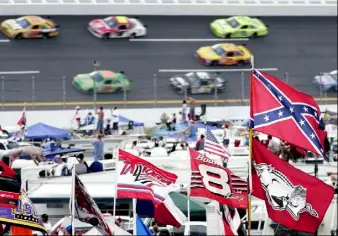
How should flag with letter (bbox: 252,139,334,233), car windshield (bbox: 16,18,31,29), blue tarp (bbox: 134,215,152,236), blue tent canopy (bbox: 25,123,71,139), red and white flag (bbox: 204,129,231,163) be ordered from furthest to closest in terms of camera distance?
1. car windshield (bbox: 16,18,31,29)
2. blue tent canopy (bbox: 25,123,71,139)
3. red and white flag (bbox: 204,129,231,163)
4. blue tarp (bbox: 134,215,152,236)
5. flag with letter (bbox: 252,139,334,233)

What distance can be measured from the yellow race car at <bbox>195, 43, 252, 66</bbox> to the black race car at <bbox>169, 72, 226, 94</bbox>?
2.05 meters

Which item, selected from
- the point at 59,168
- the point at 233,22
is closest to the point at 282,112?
the point at 59,168

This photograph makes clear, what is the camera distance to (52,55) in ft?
126

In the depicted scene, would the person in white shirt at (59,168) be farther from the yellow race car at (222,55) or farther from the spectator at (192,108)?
the yellow race car at (222,55)

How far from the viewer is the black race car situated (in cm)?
3622

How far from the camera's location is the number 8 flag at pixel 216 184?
16219mm

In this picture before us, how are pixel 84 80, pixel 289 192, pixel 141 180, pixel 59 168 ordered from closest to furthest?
1. pixel 289 192
2. pixel 141 180
3. pixel 59 168
4. pixel 84 80

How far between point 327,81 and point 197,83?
4.26 meters

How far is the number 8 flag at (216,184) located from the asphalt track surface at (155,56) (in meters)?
16.6

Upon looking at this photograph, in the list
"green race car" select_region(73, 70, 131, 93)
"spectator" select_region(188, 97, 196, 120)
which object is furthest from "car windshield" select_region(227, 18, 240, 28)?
"spectator" select_region(188, 97, 196, 120)

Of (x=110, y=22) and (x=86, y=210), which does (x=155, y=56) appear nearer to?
(x=110, y=22)

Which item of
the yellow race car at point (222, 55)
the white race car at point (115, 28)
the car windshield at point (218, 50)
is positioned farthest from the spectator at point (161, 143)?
the white race car at point (115, 28)

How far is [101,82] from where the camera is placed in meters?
36.2

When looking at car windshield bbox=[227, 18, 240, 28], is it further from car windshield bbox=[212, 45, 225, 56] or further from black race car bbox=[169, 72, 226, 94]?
black race car bbox=[169, 72, 226, 94]
